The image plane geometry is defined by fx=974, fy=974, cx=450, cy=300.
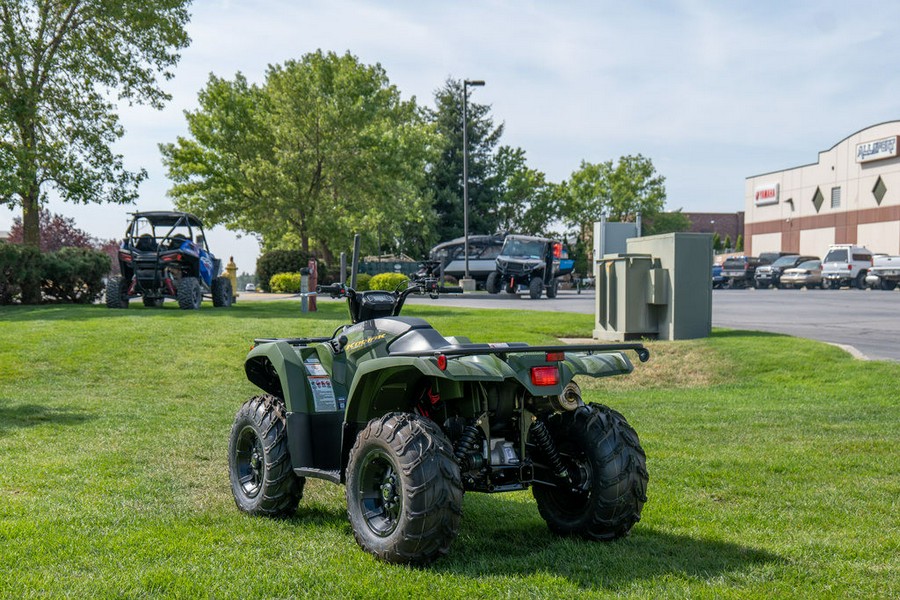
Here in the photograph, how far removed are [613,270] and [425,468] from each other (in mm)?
14116

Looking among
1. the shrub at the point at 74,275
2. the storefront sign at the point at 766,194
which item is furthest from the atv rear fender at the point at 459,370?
the storefront sign at the point at 766,194

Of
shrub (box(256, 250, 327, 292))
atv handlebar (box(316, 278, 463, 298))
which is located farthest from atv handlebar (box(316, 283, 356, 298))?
shrub (box(256, 250, 327, 292))

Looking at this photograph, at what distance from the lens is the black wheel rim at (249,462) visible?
636cm

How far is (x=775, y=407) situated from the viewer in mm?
11523

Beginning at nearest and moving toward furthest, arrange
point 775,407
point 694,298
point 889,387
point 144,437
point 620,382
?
point 144,437 < point 775,407 < point 889,387 < point 620,382 < point 694,298

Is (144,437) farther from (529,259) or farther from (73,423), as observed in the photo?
(529,259)

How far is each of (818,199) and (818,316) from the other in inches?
1882

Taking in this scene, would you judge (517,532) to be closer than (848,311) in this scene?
Yes

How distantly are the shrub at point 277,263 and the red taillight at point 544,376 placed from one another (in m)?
41.4

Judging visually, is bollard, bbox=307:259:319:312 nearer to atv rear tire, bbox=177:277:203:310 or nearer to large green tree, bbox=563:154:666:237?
atv rear tire, bbox=177:277:203:310

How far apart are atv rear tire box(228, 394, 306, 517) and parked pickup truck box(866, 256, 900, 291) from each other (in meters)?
42.3

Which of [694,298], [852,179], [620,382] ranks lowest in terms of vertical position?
[620,382]

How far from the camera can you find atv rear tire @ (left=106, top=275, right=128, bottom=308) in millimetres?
23141

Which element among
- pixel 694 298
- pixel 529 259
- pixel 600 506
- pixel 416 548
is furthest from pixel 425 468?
pixel 529 259
